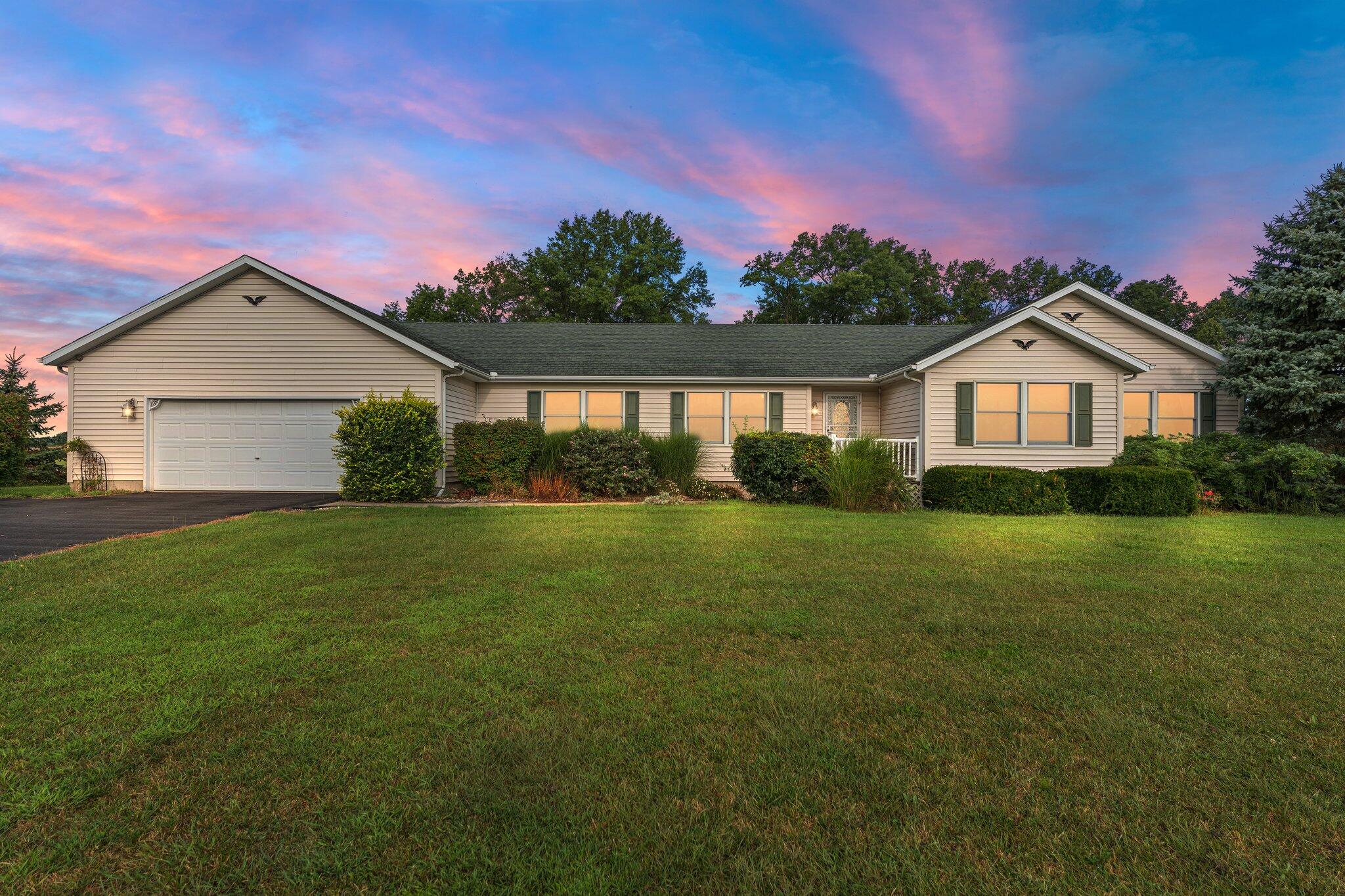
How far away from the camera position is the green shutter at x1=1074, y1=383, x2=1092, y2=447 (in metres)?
13.4

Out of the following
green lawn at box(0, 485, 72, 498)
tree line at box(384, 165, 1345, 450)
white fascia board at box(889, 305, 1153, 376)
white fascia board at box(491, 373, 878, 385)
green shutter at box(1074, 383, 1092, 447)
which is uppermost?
tree line at box(384, 165, 1345, 450)

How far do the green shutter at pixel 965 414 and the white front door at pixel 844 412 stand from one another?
3381 millimetres

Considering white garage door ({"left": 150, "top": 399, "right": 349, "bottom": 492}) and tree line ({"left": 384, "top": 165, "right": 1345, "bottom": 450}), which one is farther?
tree line ({"left": 384, "top": 165, "right": 1345, "bottom": 450})

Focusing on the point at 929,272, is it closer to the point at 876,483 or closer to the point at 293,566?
the point at 876,483

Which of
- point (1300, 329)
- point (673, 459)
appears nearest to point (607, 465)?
→ point (673, 459)

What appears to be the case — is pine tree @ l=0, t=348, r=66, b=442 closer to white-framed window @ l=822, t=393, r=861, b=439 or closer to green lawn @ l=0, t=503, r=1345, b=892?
green lawn @ l=0, t=503, r=1345, b=892

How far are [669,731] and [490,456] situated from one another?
11.0 m

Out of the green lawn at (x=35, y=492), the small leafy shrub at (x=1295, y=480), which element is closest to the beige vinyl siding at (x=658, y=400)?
the green lawn at (x=35, y=492)

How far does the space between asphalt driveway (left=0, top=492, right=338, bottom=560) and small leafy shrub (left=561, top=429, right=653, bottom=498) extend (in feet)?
17.0

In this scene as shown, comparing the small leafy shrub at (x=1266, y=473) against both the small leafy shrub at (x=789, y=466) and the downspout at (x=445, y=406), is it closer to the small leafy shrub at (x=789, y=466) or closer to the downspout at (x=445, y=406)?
the small leafy shrub at (x=789, y=466)

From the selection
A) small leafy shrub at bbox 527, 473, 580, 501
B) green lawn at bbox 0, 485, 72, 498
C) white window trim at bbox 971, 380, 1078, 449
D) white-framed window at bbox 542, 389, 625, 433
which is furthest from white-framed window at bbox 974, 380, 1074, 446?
green lawn at bbox 0, 485, 72, 498

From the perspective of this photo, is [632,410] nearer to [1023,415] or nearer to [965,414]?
[965,414]

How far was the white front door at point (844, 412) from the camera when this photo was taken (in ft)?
54.0

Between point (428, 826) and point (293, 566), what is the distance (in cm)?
501
